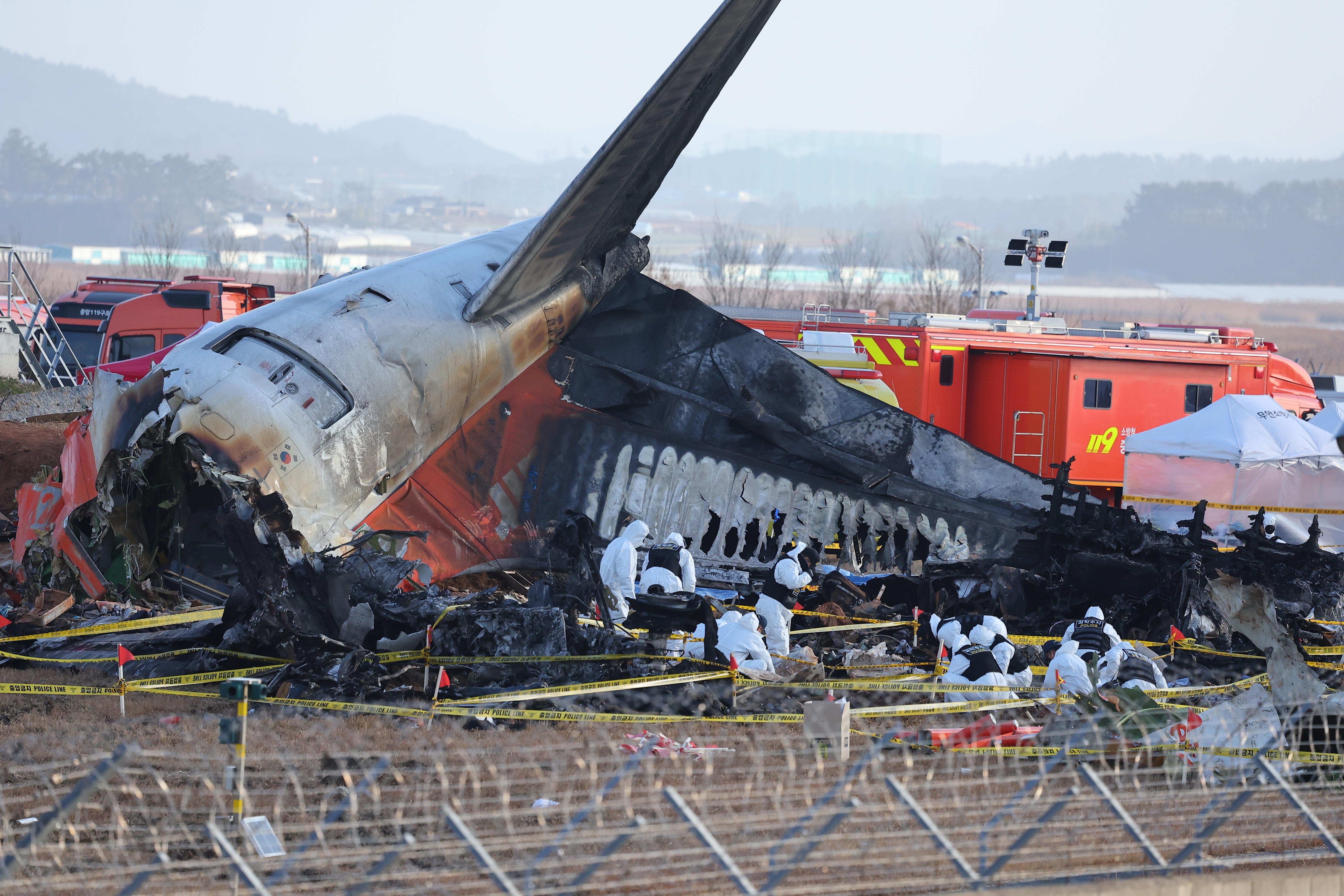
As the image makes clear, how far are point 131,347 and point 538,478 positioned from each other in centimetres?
1727

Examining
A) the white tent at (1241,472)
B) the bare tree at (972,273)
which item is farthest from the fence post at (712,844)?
the bare tree at (972,273)

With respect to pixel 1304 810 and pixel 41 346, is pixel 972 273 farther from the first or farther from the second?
pixel 1304 810

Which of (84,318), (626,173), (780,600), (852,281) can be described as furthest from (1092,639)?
(852,281)

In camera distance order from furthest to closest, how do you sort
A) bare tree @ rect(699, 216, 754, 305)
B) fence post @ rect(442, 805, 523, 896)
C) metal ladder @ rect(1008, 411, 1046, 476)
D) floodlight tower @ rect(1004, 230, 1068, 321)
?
bare tree @ rect(699, 216, 754, 305), floodlight tower @ rect(1004, 230, 1068, 321), metal ladder @ rect(1008, 411, 1046, 476), fence post @ rect(442, 805, 523, 896)

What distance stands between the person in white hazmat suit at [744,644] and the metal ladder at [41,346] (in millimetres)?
23622

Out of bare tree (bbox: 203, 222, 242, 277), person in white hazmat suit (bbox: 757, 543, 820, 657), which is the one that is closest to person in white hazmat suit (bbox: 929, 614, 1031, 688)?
person in white hazmat suit (bbox: 757, 543, 820, 657)

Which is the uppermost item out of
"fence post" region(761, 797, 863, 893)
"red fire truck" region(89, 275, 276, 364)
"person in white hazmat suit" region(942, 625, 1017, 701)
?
"red fire truck" region(89, 275, 276, 364)

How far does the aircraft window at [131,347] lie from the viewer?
1068 inches

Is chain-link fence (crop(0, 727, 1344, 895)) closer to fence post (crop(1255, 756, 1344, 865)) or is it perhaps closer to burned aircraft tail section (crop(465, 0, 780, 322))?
fence post (crop(1255, 756, 1344, 865))

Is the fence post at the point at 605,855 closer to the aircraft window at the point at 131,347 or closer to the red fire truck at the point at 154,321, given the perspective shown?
the red fire truck at the point at 154,321

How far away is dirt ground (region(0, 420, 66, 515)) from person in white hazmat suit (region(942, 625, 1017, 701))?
1403 centimetres

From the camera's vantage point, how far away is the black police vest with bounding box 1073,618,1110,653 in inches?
438

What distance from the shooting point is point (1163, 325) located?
3067 centimetres

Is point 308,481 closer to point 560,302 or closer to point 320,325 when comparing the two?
point 320,325
